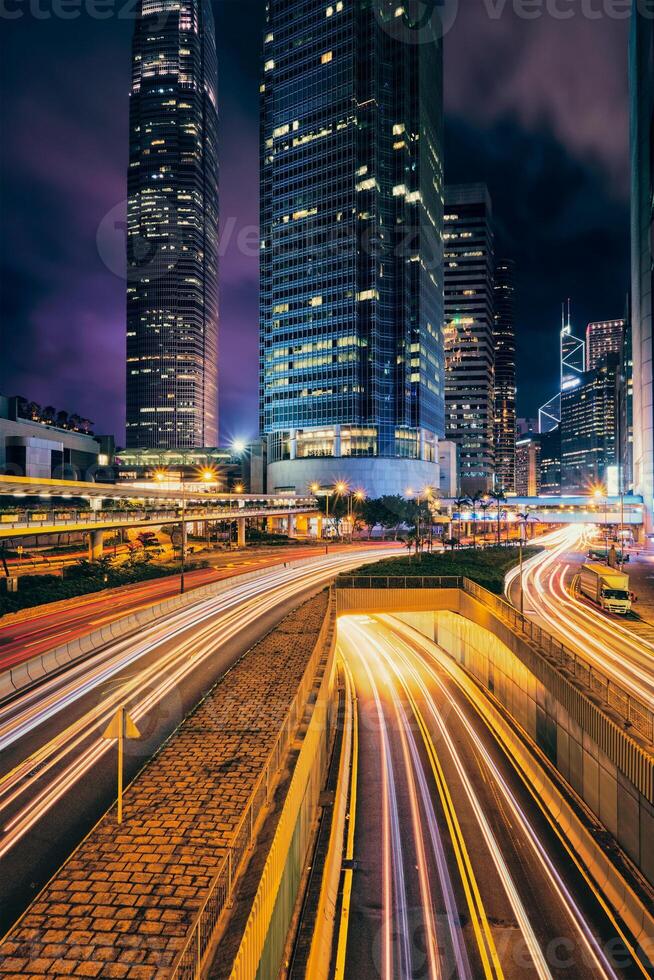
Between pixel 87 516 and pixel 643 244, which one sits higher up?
pixel 643 244

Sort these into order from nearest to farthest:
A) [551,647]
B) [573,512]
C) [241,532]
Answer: [551,647] < [241,532] < [573,512]

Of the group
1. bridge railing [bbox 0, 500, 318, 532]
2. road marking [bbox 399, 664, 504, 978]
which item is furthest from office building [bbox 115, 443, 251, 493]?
road marking [bbox 399, 664, 504, 978]

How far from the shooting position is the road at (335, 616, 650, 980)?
1058 cm

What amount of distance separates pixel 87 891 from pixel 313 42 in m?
166

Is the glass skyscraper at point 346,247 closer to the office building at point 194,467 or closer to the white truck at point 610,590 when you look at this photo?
the office building at point 194,467

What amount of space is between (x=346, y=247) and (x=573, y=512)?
273ft

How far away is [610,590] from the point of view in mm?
35000

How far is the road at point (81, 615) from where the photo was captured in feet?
75.5

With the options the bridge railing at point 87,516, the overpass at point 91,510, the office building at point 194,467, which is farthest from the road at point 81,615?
the office building at point 194,467

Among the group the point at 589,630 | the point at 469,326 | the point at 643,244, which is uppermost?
the point at 469,326

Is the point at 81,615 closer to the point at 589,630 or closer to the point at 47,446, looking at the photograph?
the point at 589,630

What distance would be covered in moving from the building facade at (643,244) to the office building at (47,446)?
110 meters

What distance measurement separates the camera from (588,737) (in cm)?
1555

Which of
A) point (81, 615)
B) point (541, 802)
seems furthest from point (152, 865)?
point (81, 615)
